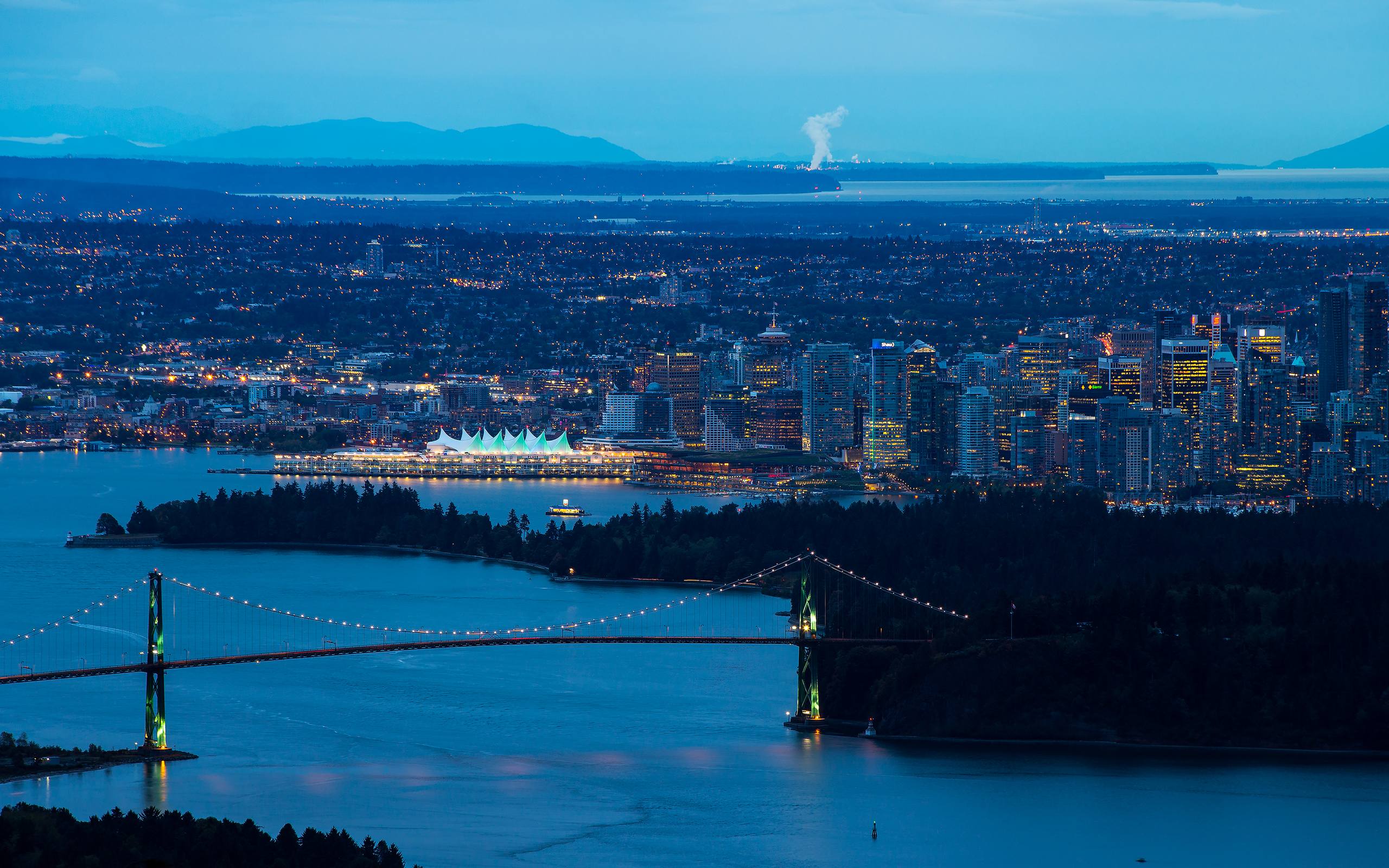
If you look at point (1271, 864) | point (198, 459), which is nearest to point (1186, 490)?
point (198, 459)

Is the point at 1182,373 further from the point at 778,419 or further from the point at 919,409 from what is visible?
the point at 778,419

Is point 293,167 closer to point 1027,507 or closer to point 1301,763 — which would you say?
point 1027,507

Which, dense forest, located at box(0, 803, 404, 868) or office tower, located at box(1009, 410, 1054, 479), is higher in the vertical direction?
office tower, located at box(1009, 410, 1054, 479)

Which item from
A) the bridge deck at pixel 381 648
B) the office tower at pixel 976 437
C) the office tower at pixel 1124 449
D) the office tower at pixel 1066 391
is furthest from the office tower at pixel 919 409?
the bridge deck at pixel 381 648

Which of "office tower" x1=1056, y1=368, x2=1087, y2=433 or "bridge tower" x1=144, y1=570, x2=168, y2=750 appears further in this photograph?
"office tower" x1=1056, y1=368, x2=1087, y2=433

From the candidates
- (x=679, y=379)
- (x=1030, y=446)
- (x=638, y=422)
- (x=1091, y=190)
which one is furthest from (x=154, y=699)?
(x=1091, y=190)

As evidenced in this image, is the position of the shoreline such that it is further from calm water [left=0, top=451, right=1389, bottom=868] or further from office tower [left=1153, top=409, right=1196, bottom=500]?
office tower [left=1153, top=409, right=1196, bottom=500]

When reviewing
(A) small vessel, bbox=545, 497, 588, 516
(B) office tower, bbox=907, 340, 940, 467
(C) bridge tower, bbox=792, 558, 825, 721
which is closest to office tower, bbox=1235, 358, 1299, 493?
(B) office tower, bbox=907, 340, 940, 467
